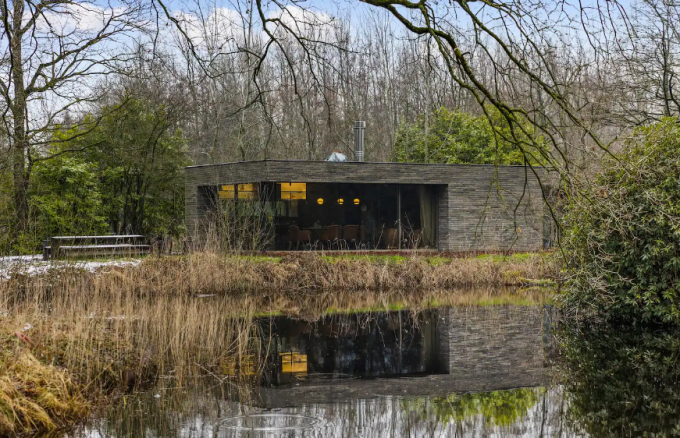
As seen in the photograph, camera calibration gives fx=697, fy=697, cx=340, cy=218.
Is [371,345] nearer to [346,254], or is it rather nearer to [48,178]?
[346,254]

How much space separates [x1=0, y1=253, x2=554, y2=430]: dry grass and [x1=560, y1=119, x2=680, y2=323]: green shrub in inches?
104

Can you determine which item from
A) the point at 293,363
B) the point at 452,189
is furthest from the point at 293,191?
the point at 293,363


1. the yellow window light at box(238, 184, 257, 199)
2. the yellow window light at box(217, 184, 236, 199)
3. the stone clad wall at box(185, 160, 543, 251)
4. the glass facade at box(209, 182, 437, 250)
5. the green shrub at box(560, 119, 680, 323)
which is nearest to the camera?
the green shrub at box(560, 119, 680, 323)

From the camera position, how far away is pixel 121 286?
44.9 ft

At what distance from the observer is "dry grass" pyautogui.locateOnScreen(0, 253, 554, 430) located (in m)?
6.37

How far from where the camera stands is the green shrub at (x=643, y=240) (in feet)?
31.5

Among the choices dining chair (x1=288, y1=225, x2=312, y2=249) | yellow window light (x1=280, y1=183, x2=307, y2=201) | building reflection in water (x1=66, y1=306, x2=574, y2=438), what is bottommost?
building reflection in water (x1=66, y1=306, x2=574, y2=438)

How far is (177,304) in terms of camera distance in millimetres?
11523

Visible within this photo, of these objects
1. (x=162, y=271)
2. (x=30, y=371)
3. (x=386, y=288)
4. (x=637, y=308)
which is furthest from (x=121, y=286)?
(x=637, y=308)

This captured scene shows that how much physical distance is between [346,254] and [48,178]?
342 inches

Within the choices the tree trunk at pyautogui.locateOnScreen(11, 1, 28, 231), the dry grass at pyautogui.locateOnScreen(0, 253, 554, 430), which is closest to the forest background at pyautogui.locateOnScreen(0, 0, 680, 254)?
the tree trunk at pyautogui.locateOnScreen(11, 1, 28, 231)

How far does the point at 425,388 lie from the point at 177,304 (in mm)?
5754

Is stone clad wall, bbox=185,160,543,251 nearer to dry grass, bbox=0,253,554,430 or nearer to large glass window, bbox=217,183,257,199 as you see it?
large glass window, bbox=217,183,257,199

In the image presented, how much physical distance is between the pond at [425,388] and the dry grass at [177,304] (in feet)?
1.28
